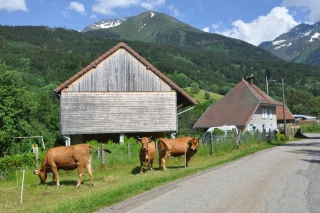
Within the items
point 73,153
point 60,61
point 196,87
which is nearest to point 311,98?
point 196,87

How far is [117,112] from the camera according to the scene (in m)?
28.7

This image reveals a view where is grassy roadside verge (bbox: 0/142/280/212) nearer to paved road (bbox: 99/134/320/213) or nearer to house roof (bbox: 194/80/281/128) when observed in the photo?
paved road (bbox: 99/134/320/213)

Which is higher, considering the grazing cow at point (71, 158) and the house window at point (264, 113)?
the house window at point (264, 113)

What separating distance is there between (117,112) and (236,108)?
22.9 m

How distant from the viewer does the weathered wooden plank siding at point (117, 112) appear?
27.7 metres

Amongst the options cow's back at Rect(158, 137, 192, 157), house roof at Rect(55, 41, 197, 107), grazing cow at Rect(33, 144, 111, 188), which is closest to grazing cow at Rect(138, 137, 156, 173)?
cow's back at Rect(158, 137, 192, 157)

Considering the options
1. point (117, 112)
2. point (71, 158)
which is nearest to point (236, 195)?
point (71, 158)

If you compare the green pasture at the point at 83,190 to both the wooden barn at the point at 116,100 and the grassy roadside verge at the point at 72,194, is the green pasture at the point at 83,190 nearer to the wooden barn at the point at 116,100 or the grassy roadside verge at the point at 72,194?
the grassy roadside verge at the point at 72,194

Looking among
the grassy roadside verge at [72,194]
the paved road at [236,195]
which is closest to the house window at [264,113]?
the grassy roadside verge at [72,194]

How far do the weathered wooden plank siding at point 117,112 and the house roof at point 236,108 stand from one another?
16.4 meters

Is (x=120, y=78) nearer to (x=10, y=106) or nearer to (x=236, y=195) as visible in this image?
(x=10, y=106)

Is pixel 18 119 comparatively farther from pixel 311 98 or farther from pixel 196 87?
pixel 311 98

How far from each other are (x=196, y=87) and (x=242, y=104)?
8086 centimetres

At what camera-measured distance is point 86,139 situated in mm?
29719
